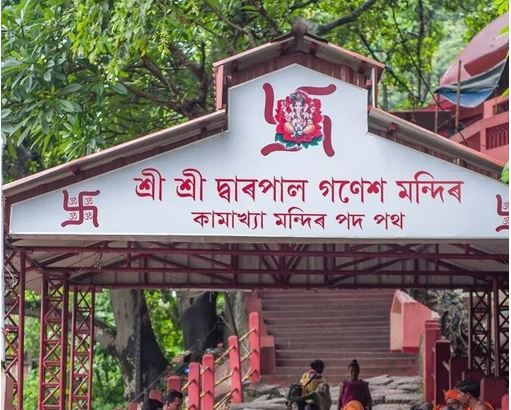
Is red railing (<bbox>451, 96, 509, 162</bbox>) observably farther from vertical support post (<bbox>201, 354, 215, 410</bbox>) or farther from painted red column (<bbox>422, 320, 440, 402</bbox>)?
vertical support post (<bbox>201, 354, 215, 410</bbox>)

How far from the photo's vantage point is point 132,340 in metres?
28.6

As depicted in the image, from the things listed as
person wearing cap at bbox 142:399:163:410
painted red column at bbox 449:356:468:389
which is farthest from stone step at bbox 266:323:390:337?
person wearing cap at bbox 142:399:163:410

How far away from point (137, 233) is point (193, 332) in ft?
53.6

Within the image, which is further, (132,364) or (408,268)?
(132,364)

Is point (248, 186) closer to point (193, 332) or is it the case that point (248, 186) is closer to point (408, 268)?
point (408, 268)

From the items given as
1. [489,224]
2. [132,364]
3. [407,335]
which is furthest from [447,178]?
[132,364]

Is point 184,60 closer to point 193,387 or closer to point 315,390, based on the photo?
point 193,387

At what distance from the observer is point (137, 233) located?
14.5m

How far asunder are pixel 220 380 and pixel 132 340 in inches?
210

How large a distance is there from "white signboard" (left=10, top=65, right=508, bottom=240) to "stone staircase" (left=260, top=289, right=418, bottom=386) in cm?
1094

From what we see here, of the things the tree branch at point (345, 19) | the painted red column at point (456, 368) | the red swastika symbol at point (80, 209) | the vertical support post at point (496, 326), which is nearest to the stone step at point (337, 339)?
the painted red column at point (456, 368)

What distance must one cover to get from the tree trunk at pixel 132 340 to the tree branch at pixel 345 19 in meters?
8.16

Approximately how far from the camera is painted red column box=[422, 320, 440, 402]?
23.6m

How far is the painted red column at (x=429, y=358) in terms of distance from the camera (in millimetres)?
23650
